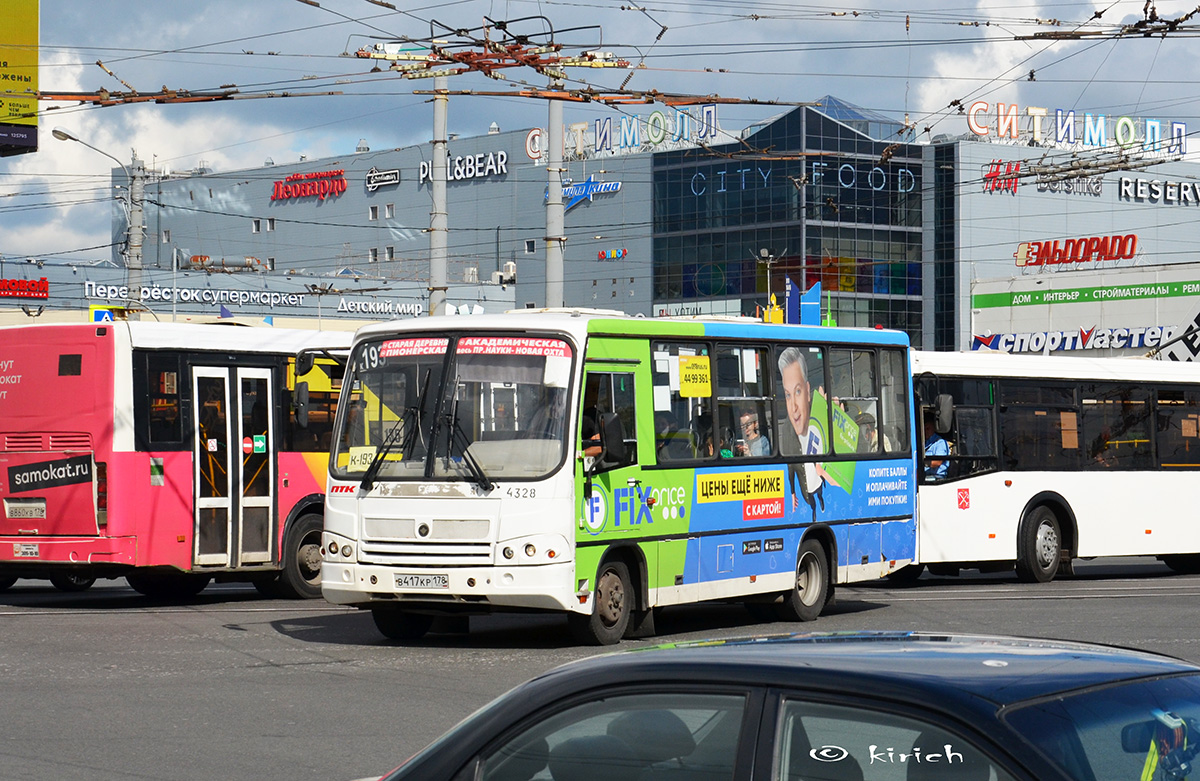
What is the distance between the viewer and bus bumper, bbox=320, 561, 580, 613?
12758 millimetres

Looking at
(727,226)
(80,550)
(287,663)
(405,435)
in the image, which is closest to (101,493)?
(80,550)

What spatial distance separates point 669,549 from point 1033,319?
39.2 metres

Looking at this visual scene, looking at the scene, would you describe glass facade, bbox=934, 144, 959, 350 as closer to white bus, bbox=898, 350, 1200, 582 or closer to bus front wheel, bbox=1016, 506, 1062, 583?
white bus, bbox=898, 350, 1200, 582

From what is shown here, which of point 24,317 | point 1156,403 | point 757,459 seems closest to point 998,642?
point 757,459

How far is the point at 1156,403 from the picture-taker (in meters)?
22.6

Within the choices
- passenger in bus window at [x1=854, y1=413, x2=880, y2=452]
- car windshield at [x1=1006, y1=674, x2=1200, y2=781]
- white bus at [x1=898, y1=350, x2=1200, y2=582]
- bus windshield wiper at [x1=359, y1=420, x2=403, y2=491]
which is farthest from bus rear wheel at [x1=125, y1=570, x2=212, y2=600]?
car windshield at [x1=1006, y1=674, x2=1200, y2=781]

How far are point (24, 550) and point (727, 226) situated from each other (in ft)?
236

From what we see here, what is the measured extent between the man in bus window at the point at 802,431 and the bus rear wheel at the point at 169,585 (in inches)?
275

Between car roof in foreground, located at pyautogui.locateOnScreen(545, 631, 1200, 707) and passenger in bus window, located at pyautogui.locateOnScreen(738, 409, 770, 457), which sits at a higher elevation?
passenger in bus window, located at pyautogui.locateOnScreen(738, 409, 770, 457)

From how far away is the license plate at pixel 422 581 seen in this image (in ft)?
42.3

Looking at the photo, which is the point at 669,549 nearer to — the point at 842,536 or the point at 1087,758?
the point at 842,536

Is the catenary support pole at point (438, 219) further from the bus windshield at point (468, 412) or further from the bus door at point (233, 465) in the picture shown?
the bus windshield at point (468, 412)

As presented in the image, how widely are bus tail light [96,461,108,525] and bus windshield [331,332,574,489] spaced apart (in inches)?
150

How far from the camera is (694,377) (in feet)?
47.8
